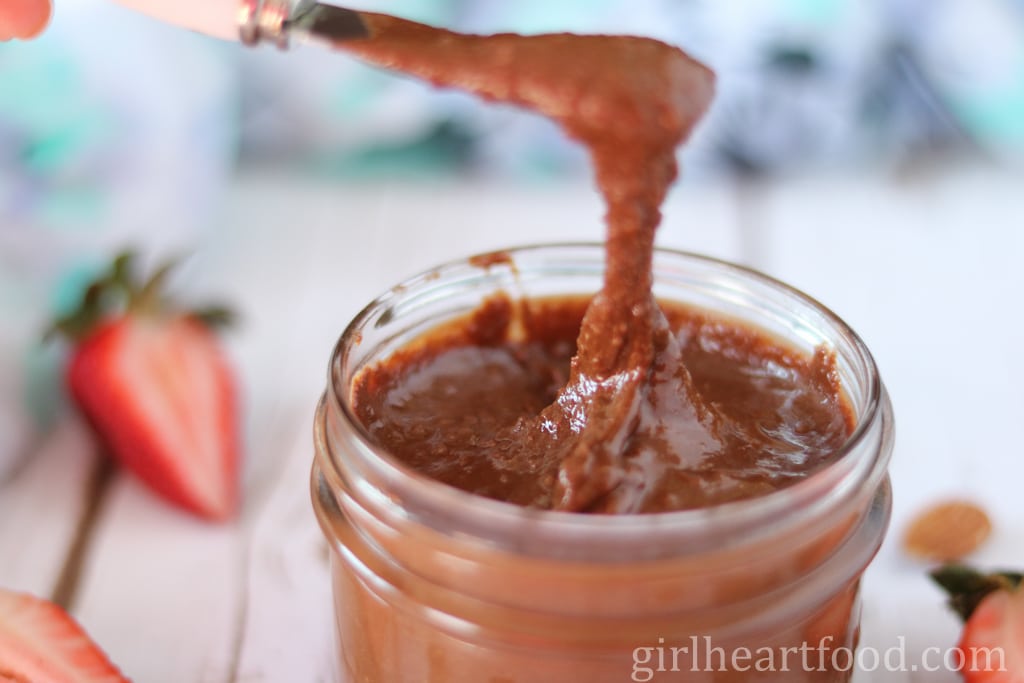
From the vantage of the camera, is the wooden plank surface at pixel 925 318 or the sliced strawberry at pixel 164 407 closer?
the wooden plank surface at pixel 925 318

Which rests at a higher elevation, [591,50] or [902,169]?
[591,50]

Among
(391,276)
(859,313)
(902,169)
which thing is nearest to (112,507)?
(391,276)

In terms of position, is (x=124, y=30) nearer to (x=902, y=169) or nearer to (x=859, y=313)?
(x=859, y=313)

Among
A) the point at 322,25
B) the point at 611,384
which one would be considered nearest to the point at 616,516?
the point at 611,384

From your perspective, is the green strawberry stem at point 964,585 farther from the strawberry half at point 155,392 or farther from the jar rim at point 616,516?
the strawberry half at point 155,392

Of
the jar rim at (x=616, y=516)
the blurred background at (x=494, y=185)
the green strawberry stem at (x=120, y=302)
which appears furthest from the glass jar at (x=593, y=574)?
the green strawberry stem at (x=120, y=302)

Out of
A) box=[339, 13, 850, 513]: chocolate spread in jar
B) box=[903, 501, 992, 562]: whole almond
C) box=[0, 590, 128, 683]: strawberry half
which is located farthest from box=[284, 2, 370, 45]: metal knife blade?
box=[903, 501, 992, 562]: whole almond
